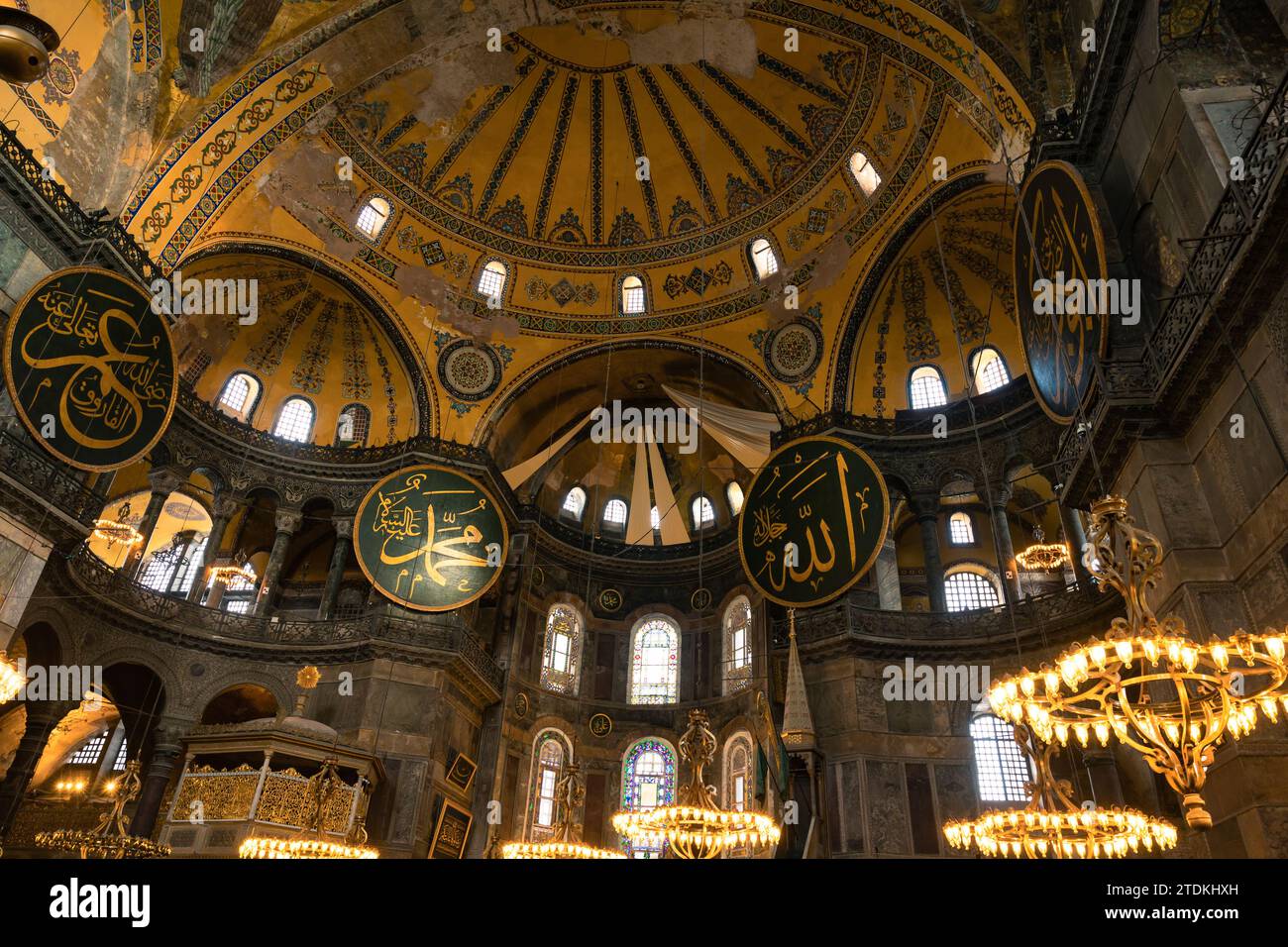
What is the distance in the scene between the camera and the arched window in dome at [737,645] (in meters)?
16.2

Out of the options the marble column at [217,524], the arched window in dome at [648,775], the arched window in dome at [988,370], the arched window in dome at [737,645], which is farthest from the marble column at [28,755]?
the arched window in dome at [988,370]

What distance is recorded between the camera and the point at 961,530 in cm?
1662

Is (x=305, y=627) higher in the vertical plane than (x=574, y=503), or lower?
lower

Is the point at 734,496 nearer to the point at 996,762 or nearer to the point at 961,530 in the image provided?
the point at 961,530

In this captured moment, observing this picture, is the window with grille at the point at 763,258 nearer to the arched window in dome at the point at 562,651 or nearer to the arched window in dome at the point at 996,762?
the arched window in dome at the point at 562,651

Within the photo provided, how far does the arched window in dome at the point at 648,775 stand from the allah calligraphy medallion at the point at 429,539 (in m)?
5.25

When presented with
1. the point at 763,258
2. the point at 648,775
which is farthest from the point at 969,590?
the point at 763,258

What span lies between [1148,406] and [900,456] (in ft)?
21.9

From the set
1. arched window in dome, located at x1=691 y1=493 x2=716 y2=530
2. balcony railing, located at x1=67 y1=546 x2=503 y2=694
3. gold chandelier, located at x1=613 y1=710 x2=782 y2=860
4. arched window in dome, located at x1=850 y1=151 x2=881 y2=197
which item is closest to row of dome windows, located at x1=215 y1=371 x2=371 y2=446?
balcony railing, located at x1=67 y1=546 x2=503 y2=694

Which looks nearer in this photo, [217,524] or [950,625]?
[950,625]

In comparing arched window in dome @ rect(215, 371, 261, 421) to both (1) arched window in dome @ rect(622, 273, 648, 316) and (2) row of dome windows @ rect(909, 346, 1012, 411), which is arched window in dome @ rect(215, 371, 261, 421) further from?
(2) row of dome windows @ rect(909, 346, 1012, 411)

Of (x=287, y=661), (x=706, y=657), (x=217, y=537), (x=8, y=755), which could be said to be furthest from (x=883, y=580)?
(x=8, y=755)

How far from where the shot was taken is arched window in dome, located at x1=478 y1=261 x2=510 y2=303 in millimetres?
17094

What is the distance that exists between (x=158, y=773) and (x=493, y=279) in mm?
11107
